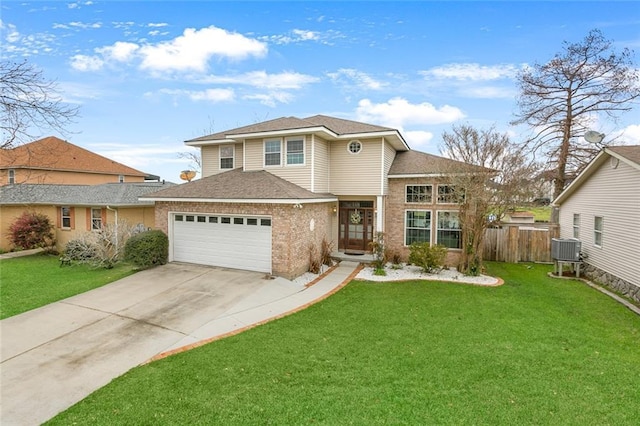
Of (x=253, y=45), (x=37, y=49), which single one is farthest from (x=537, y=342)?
(x=253, y=45)

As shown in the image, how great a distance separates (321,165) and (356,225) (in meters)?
3.42

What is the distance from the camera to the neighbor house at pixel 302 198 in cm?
1138

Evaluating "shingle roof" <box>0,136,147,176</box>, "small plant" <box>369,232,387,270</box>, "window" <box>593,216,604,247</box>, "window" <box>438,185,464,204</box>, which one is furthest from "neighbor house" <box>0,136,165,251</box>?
"window" <box>593,216,604,247</box>

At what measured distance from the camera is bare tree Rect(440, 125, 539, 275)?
11.7 metres

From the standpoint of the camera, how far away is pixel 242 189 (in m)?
11.9

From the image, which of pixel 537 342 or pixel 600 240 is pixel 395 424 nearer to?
pixel 537 342

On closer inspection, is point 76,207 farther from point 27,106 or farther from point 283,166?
point 283,166

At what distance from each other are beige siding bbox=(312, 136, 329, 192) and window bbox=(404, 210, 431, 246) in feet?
13.0

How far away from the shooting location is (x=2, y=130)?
23.6ft

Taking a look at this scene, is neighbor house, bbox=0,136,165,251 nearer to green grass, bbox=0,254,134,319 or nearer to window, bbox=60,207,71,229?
window, bbox=60,207,71,229

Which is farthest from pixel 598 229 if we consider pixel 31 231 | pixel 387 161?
pixel 31 231

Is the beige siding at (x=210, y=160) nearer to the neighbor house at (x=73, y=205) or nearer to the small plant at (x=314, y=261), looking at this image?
the neighbor house at (x=73, y=205)

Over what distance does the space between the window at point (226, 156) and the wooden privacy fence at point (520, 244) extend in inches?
511

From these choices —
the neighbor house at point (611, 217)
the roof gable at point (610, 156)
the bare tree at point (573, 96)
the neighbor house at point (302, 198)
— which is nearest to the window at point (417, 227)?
the neighbor house at point (302, 198)
